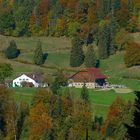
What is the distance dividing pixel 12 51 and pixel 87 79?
11.6 meters

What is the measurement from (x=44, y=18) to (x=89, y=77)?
2216 cm

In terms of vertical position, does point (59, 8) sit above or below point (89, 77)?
above

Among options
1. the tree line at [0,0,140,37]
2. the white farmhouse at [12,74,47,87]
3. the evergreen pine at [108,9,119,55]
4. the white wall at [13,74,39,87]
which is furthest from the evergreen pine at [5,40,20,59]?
the evergreen pine at [108,9,119,55]

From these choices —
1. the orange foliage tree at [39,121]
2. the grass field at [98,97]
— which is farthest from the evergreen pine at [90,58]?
the orange foliage tree at [39,121]

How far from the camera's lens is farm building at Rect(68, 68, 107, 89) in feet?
214

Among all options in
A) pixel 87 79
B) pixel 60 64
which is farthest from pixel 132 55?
pixel 60 64

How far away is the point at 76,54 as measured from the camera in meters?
Result: 71.6

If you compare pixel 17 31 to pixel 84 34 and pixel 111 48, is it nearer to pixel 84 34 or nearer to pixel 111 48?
pixel 84 34

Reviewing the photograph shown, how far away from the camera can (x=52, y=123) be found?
41031 millimetres

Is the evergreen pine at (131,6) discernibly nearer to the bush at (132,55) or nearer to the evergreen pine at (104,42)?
the evergreen pine at (104,42)

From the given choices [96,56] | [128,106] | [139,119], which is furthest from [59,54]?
[139,119]

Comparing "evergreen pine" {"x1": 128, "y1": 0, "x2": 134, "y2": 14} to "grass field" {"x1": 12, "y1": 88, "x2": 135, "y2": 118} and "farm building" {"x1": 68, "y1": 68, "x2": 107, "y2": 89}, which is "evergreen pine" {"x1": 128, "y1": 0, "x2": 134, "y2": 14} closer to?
"farm building" {"x1": 68, "y1": 68, "x2": 107, "y2": 89}

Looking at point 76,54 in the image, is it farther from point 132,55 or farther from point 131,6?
point 131,6

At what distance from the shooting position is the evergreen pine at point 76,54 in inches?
2812
